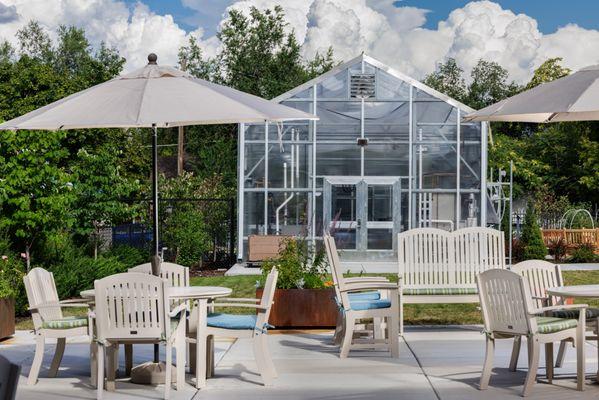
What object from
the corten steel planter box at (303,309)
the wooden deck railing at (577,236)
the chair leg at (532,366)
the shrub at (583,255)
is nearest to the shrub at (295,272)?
the corten steel planter box at (303,309)

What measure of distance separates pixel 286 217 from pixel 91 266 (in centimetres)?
815

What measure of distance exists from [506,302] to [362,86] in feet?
53.0

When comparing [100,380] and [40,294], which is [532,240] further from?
[100,380]

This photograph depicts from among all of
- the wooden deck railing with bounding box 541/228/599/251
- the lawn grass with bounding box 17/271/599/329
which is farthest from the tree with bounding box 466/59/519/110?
the lawn grass with bounding box 17/271/599/329

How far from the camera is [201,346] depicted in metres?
7.97

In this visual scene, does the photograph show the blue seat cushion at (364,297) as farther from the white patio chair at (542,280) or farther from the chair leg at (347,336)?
the white patio chair at (542,280)

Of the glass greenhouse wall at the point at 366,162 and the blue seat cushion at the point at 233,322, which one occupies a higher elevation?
the glass greenhouse wall at the point at 366,162

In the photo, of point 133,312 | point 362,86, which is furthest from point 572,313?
point 362,86

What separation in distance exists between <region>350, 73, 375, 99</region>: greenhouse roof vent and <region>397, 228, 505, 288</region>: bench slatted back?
11758 millimetres

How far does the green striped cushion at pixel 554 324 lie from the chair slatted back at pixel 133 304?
278 centimetres

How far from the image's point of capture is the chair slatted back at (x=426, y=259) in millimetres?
11586

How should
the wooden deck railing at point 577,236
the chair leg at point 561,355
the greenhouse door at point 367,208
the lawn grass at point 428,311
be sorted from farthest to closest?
1. the wooden deck railing at point 577,236
2. the greenhouse door at point 367,208
3. the lawn grass at point 428,311
4. the chair leg at point 561,355

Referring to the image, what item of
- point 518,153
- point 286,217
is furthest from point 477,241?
point 518,153

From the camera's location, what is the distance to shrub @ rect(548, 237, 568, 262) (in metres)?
24.8
